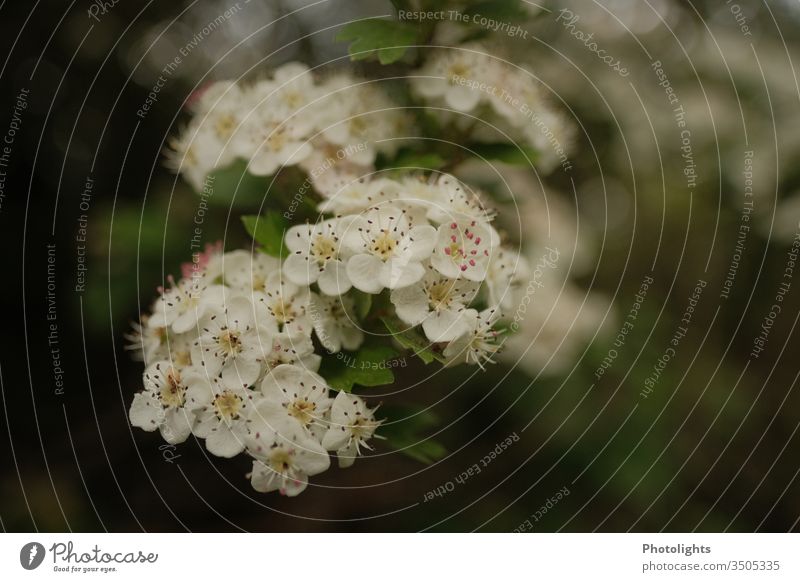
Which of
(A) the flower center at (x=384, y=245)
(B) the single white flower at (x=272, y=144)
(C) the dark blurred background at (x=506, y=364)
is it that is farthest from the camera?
(C) the dark blurred background at (x=506, y=364)

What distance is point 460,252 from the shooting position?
688mm

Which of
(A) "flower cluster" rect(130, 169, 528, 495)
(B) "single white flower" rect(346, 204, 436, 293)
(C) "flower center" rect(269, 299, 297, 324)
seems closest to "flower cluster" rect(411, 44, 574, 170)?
Answer: (A) "flower cluster" rect(130, 169, 528, 495)

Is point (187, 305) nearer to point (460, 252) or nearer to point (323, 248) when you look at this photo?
point (323, 248)

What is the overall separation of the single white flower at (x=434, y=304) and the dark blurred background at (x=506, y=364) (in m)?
0.19

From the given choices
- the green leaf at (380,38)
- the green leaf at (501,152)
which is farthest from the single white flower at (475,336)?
the green leaf at (380,38)

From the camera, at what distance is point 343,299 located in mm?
696

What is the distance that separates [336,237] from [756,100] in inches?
27.5

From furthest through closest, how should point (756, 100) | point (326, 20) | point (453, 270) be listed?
point (756, 100) → point (326, 20) → point (453, 270)

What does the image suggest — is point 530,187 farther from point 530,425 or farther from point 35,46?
point 35,46

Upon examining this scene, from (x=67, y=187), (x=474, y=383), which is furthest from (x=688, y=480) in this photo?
(x=67, y=187)

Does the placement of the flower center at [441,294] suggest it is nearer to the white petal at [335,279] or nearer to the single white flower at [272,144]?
the white petal at [335,279]
